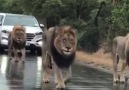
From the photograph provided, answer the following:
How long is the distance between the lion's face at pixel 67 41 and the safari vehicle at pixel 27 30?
11332 millimetres

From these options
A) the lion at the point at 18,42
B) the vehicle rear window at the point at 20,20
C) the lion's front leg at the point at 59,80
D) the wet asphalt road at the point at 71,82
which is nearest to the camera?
the lion's front leg at the point at 59,80

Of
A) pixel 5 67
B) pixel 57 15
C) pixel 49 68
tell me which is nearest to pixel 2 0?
pixel 57 15

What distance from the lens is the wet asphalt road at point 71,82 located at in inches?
475

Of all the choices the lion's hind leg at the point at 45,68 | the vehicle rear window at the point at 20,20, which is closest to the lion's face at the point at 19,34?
the vehicle rear window at the point at 20,20

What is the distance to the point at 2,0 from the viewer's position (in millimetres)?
52188

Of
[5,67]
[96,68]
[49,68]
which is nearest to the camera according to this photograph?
[49,68]

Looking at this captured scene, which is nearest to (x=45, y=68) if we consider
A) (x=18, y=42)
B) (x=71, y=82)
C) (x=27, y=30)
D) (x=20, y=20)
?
(x=71, y=82)

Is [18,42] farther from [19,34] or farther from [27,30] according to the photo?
[27,30]

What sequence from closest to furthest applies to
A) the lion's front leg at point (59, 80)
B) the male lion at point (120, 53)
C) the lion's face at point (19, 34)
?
the lion's front leg at point (59, 80) → the male lion at point (120, 53) → the lion's face at point (19, 34)

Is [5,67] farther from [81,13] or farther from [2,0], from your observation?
[2,0]

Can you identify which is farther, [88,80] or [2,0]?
[2,0]

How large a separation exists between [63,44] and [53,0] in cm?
1588

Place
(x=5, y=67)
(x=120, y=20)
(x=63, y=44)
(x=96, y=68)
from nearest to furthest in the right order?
1. (x=63, y=44)
2. (x=5, y=67)
3. (x=96, y=68)
4. (x=120, y=20)

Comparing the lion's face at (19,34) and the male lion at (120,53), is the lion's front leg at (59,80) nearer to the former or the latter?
the male lion at (120,53)
